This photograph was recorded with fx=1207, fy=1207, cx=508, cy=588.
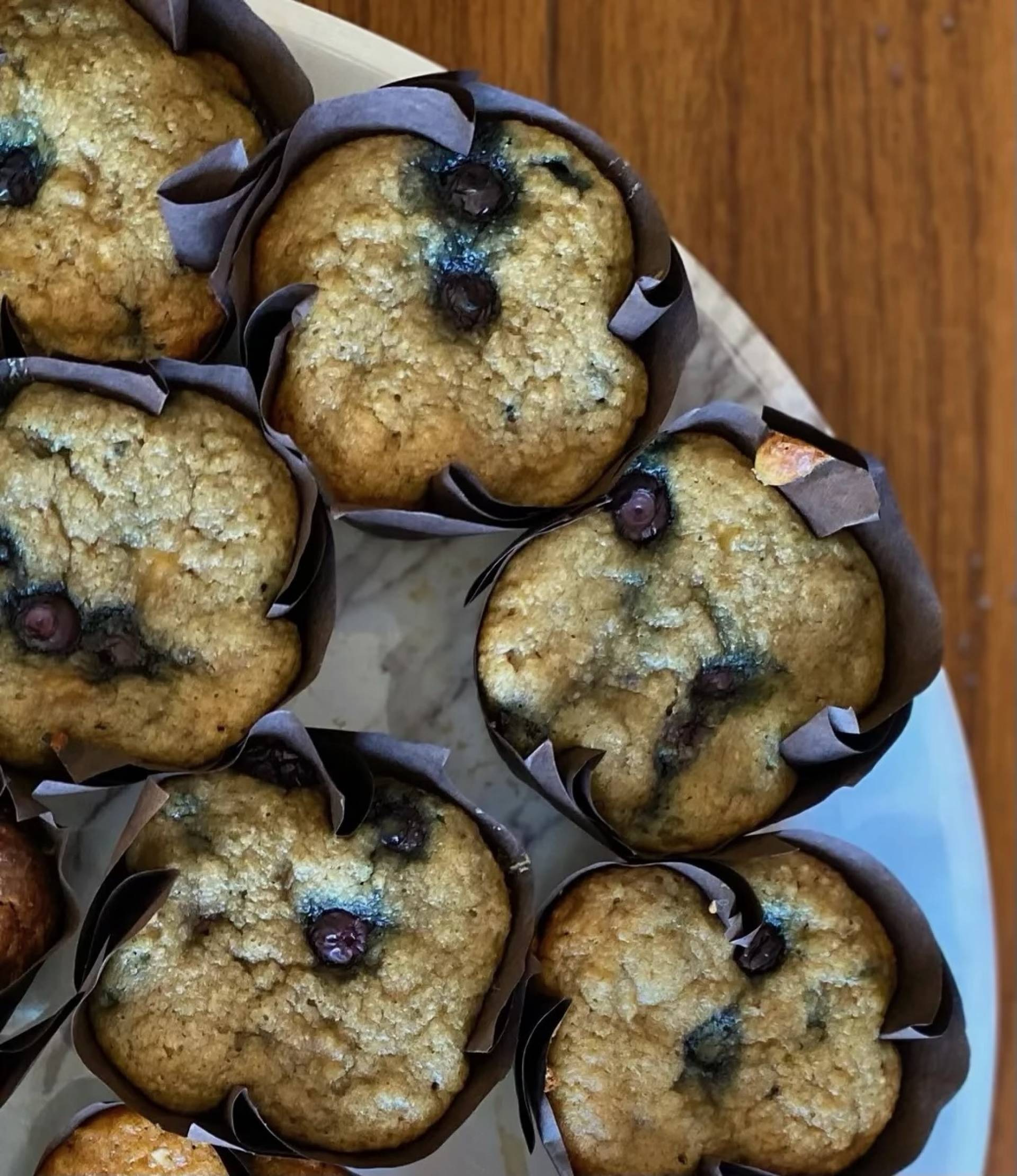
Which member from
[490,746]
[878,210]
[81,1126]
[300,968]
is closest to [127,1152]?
[81,1126]

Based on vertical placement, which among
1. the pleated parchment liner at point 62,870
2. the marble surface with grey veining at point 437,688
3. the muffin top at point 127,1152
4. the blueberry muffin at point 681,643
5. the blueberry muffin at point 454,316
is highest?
the blueberry muffin at point 454,316

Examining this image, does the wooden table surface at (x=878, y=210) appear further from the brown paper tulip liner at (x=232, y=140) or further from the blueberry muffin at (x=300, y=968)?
the blueberry muffin at (x=300, y=968)

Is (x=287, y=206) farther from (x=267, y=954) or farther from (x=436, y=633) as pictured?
(x=267, y=954)

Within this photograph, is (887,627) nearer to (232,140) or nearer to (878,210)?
(878,210)

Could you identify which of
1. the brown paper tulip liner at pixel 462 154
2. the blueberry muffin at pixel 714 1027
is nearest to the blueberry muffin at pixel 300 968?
the blueberry muffin at pixel 714 1027

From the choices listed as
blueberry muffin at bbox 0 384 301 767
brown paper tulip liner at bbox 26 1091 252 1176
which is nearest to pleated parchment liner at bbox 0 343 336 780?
blueberry muffin at bbox 0 384 301 767

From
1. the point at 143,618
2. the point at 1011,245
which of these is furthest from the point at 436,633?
the point at 1011,245

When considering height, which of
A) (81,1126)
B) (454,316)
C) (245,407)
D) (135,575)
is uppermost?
(454,316)
